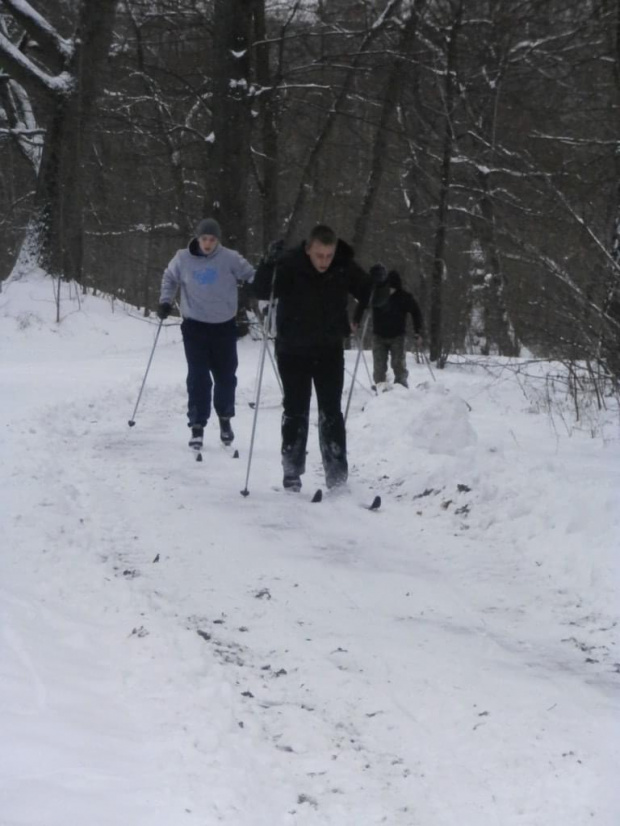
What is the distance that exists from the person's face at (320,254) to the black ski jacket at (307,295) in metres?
0.04

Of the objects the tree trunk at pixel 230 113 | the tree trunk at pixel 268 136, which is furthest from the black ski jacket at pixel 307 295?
the tree trunk at pixel 268 136

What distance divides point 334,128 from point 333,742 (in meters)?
22.3

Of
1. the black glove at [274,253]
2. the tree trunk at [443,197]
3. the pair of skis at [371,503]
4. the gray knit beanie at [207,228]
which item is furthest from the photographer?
the tree trunk at [443,197]

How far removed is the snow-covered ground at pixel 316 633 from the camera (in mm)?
2799

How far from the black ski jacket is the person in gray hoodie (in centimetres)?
144

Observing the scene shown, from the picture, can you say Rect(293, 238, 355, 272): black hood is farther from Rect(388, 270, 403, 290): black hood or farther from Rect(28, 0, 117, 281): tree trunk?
Rect(28, 0, 117, 281): tree trunk

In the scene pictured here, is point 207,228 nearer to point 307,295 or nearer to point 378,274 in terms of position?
point 307,295

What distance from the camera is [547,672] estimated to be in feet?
12.3

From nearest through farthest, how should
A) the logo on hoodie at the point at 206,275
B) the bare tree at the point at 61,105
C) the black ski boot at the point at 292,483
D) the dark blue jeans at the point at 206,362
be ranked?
the black ski boot at the point at 292,483 < the logo on hoodie at the point at 206,275 < the dark blue jeans at the point at 206,362 < the bare tree at the point at 61,105

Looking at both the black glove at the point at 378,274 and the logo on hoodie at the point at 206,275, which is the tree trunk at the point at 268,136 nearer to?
the logo on hoodie at the point at 206,275

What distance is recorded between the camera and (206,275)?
8055 millimetres

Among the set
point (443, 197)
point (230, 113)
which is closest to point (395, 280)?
point (230, 113)

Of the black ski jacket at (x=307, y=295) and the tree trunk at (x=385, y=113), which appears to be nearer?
the black ski jacket at (x=307, y=295)

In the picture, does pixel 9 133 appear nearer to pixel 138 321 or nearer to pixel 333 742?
pixel 138 321
